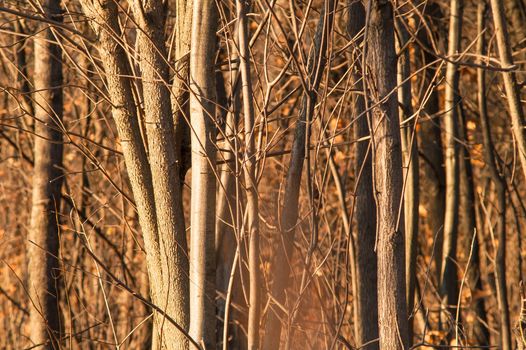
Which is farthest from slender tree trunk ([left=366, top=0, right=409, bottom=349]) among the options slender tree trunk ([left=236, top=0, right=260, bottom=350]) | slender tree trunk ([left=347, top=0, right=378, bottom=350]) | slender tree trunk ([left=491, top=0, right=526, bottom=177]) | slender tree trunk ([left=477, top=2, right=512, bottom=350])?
slender tree trunk ([left=477, top=2, right=512, bottom=350])

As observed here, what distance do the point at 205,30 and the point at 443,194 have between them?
532 centimetres

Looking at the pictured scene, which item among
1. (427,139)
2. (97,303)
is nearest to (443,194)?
(427,139)

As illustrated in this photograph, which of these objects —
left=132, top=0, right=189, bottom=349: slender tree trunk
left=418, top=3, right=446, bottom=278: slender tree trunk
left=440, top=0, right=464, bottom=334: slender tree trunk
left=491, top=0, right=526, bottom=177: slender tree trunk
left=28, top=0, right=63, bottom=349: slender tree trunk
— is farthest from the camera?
left=418, top=3, right=446, bottom=278: slender tree trunk

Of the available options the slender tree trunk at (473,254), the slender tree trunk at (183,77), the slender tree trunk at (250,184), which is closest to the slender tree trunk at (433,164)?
the slender tree trunk at (473,254)

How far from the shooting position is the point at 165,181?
285 centimetres

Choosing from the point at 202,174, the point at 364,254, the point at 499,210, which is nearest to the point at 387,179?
the point at 202,174

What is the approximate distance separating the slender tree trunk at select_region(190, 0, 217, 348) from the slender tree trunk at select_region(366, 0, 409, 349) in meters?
0.59

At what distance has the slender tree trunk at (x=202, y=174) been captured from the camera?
264 cm

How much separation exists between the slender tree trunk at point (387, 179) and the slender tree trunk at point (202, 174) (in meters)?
0.59

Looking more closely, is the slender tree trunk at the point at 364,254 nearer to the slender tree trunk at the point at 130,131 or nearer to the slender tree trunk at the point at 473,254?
the slender tree trunk at the point at 130,131

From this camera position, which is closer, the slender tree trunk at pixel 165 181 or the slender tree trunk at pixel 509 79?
the slender tree trunk at pixel 165 181

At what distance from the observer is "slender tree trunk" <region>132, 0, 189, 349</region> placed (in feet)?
9.25

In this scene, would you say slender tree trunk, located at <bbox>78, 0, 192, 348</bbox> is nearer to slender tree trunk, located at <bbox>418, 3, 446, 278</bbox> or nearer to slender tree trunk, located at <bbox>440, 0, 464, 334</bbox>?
slender tree trunk, located at <bbox>440, 0, 464, 334</bbox>

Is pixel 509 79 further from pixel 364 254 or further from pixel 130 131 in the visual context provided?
pixel 130 131
